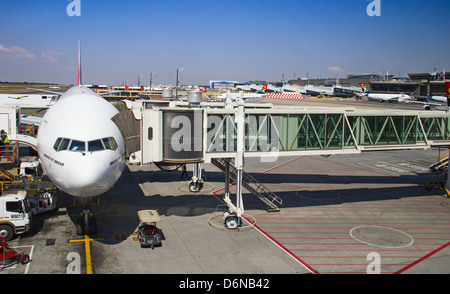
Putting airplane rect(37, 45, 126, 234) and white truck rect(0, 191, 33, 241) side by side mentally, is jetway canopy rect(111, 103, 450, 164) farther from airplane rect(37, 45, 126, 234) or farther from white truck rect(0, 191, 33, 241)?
white truck rect(0, 191, 33, 241)

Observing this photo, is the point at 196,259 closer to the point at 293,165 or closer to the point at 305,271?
the point at 305,271

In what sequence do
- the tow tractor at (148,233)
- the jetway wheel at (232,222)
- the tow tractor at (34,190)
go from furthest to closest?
the tow tractor at (34,190)
the jetway wheel at (232,222)
the tow tractor at (148,233)

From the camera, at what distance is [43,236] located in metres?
24.8

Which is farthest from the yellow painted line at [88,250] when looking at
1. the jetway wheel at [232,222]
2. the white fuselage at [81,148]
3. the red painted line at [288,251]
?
the red painted line at [288,251]

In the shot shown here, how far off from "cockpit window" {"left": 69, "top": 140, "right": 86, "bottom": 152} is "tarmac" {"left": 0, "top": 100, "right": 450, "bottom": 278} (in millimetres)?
6308

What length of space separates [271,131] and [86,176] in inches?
558

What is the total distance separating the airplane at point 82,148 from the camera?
19.6 meters

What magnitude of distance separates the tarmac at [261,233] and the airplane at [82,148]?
463 centimetres

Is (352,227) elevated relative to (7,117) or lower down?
lower down

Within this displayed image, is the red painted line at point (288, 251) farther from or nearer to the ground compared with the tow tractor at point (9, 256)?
nearer to the ground

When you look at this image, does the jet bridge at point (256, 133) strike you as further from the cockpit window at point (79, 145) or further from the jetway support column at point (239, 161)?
the cockpit window at point (79, 145)

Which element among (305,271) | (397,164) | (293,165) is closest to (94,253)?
(305,271)

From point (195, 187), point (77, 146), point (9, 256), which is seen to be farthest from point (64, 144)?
point (195, 187)
